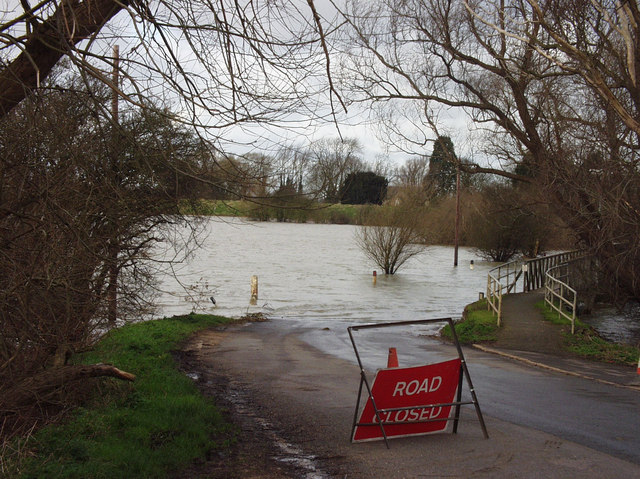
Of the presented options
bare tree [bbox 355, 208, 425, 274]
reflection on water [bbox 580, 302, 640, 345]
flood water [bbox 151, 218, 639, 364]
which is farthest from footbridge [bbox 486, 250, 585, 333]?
bare tree [bbox 355, 208, 425, 274]

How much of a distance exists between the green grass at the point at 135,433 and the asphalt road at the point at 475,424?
0.96 meters

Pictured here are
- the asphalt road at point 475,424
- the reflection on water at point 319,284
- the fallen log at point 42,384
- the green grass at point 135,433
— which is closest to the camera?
the green grass at point 135,433

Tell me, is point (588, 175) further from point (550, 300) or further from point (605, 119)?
point (550, 300)

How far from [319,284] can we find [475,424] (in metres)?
33.3

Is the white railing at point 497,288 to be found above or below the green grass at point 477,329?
above

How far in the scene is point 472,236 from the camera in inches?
2549

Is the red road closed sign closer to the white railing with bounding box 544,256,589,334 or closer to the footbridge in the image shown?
the footbridge

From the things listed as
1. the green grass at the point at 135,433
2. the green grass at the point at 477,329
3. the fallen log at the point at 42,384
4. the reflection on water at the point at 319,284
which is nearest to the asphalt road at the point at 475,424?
the green grass at the point at 135,433

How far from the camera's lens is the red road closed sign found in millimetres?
7086

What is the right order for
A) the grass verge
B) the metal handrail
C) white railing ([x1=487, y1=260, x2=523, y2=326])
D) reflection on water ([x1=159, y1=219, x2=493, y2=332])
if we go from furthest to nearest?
reflection on water ([x1=159, y1=219, x2=493, y2=332])
white railing ([x1=487, y1=260, x2=523, y2=326])
the metal handrail
the grass verge

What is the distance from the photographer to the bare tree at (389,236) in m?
47.5

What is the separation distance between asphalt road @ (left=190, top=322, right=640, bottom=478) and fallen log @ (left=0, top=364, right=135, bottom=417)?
85.3 inches

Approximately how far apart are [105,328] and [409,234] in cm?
3770

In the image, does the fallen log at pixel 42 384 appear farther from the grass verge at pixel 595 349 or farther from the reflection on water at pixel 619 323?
the reflection on water at pixel 619 323
